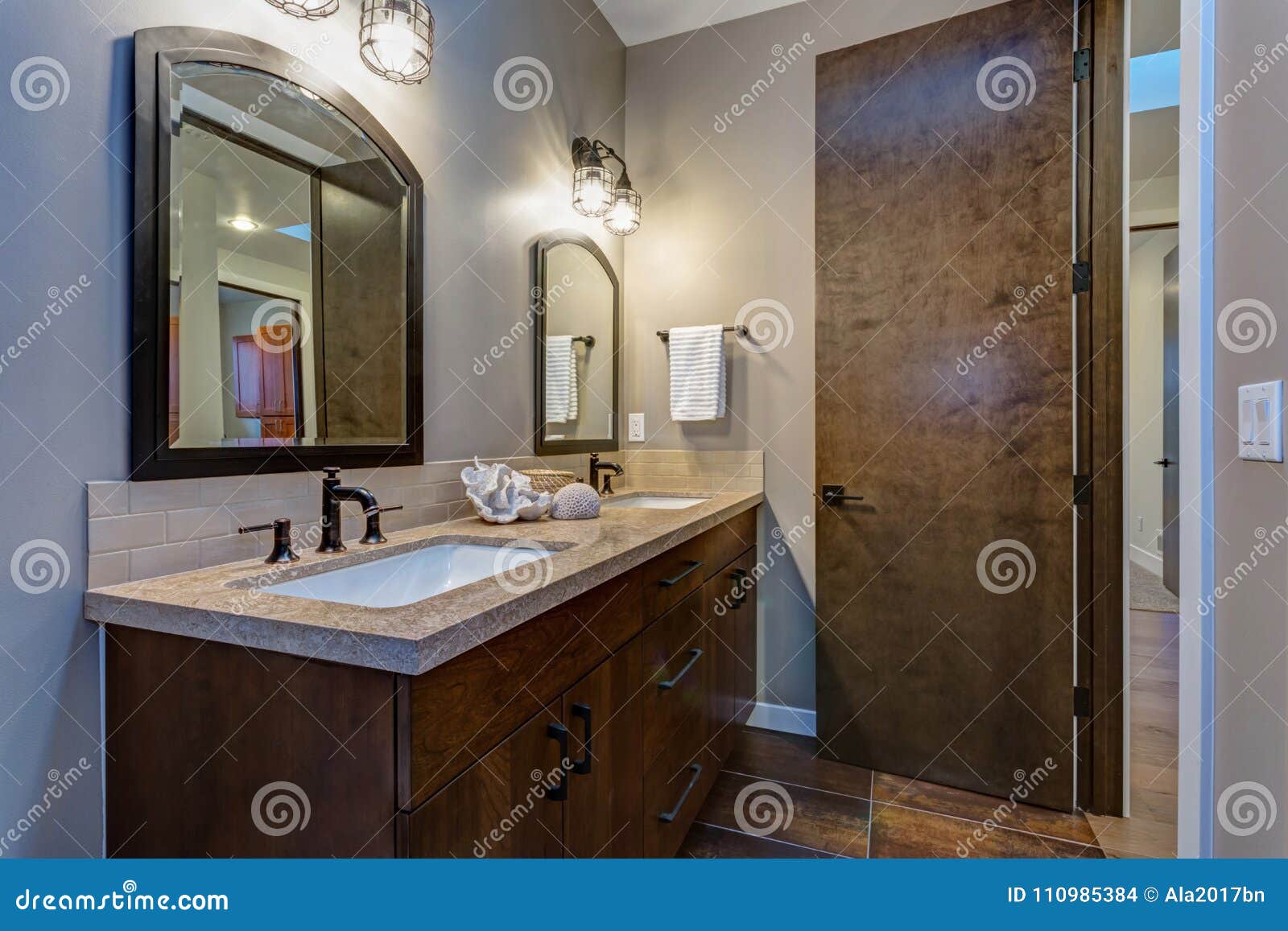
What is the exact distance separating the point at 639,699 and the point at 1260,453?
1.13m

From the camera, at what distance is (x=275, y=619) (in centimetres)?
79

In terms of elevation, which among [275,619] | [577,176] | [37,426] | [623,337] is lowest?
[275,619]

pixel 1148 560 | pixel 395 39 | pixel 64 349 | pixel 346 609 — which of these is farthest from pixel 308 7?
pixel 1148 560

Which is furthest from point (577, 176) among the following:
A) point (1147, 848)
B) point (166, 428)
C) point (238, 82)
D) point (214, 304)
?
point (1147, 848)

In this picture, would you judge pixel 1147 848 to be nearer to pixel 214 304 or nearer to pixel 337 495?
pixel 337 495

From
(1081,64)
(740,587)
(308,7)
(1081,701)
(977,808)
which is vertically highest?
(1081,64)

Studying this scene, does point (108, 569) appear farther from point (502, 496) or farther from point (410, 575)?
point (502, 496)

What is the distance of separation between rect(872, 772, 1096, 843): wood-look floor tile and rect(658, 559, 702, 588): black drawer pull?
1057 mm

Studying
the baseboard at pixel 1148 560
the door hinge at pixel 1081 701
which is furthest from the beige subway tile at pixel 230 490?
the baseboard at pixel 1148 560

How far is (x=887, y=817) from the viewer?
1.95 metres

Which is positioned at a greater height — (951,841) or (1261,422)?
(1261,422)

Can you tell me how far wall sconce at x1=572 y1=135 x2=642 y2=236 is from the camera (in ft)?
7.54

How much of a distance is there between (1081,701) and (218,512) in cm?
243

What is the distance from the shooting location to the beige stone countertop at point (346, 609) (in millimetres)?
737
